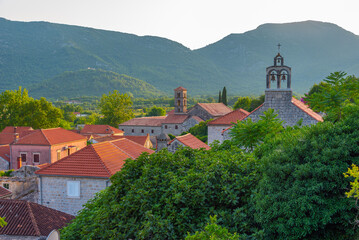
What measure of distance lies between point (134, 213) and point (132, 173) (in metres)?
1.42

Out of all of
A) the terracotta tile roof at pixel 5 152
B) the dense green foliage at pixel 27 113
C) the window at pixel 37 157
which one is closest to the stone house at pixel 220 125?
the window at pixel 37 157

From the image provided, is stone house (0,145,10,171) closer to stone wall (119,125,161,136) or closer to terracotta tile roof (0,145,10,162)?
terracotta tile roof (0,145,10,162)

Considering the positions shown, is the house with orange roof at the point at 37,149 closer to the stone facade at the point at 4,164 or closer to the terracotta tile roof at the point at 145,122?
the stone facade at the point at 4,164

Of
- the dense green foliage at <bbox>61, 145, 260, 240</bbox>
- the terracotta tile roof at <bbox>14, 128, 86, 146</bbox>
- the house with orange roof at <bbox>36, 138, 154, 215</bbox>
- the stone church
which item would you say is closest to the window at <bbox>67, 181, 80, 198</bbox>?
the house with orange roof at <bbox>36, 138, 154, 215</bbox>

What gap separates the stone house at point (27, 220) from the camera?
12.6 meters

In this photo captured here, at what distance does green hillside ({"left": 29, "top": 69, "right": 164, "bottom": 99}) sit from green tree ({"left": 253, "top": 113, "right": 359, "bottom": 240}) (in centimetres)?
15196

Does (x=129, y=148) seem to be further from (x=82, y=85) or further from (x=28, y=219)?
(x=82, y=85)

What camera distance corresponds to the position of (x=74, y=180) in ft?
54.2

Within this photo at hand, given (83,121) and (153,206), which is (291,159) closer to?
(153,206)

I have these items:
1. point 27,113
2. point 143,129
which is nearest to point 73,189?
point 27,113

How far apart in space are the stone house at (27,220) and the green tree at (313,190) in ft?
33.2

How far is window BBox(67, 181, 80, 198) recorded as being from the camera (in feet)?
54.1

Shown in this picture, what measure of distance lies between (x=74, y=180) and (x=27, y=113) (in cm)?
4112

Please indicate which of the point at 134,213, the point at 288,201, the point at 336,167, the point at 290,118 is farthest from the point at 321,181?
the point at 290,118
